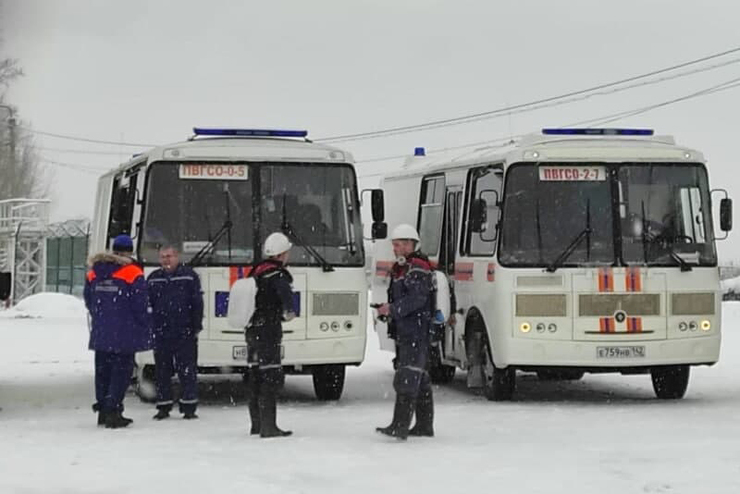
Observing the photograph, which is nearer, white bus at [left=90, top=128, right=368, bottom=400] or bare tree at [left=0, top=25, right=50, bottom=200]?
white bus at [left=90, top=128, right=368, bottom=400]

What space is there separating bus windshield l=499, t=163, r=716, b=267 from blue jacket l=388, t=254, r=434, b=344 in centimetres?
341

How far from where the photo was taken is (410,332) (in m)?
12.0

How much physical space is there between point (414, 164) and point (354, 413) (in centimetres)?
631

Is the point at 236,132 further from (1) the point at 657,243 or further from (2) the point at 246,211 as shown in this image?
(1) the point at 657,243

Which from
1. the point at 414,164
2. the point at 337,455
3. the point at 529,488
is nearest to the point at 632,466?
the point at 529,488

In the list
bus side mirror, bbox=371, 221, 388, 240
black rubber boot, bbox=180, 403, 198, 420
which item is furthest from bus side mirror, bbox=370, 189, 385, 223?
black rubber boot, bbox=180, 403, 198, 420

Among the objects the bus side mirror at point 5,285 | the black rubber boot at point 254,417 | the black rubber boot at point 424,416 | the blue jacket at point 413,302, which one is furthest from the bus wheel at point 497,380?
the bus side mirror at point 5,285

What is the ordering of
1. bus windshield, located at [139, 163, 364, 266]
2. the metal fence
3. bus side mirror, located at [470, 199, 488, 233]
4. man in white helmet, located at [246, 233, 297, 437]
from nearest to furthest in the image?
1. man in white helmet, located at [246, 233, 297, 437]
2. bus windshield, located at [139, 163, 364, 266]
3. bus side mirror, located at [470, 199, 488, 233]
4. the metal fence

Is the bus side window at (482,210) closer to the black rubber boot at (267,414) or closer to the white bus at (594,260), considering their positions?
the white bus at (594,260)

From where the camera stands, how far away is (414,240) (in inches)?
477

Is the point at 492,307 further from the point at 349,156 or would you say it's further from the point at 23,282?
the point at 23,282

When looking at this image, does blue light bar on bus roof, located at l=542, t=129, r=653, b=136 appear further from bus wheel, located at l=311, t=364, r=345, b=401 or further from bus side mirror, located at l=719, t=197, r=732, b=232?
bus wheel, located at l=311, t=364, r=345, b=401

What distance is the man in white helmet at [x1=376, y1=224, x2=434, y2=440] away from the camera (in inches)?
467

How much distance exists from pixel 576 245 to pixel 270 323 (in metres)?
4.58
